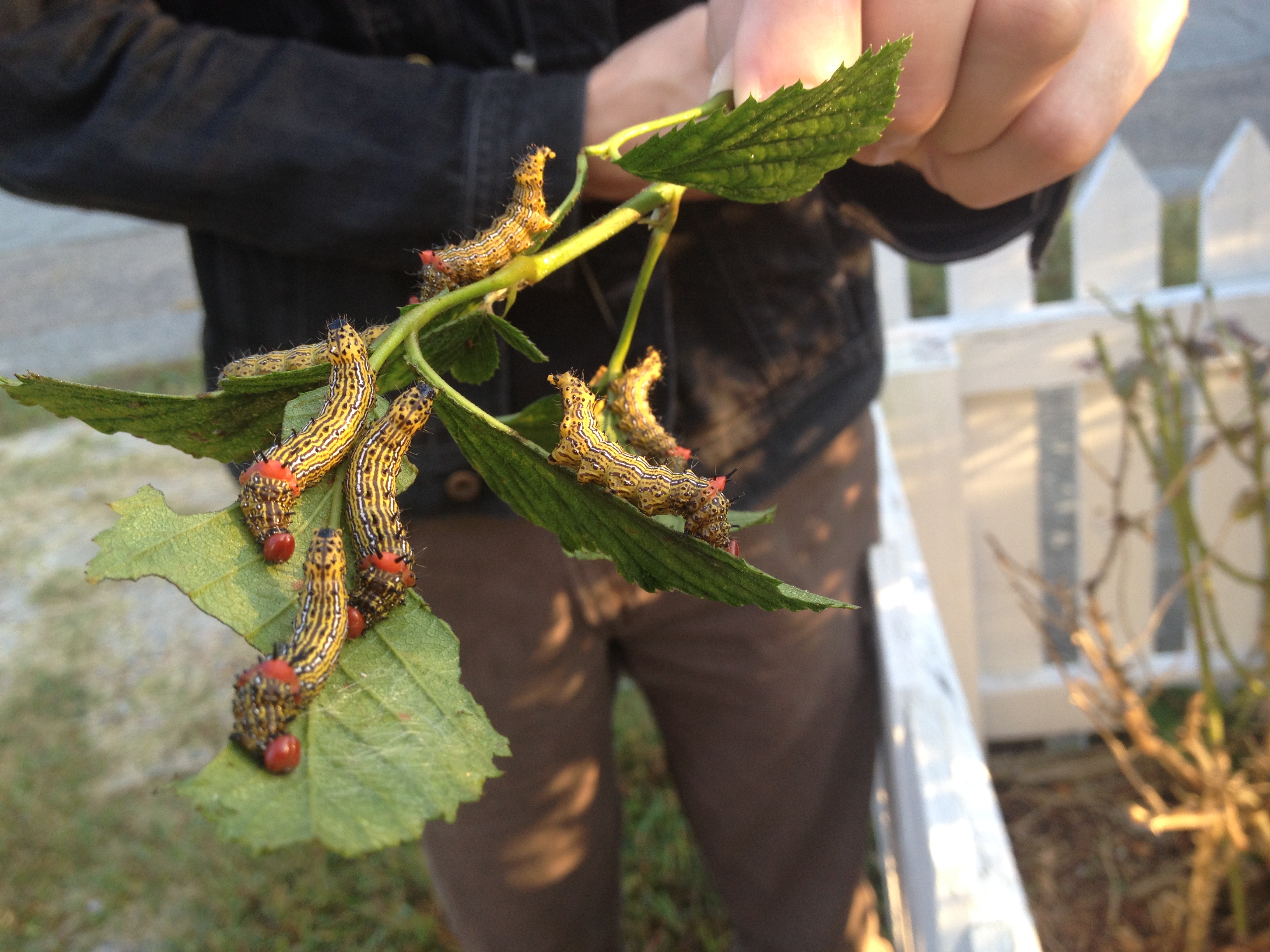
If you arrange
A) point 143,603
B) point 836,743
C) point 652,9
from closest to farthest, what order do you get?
1. point 652,9
2. point 836,743
3. point 143,603

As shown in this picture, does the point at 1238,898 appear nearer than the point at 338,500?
No

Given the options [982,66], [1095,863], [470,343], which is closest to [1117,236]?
[1095,863]

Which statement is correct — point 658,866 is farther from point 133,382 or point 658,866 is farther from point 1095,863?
point 133,382

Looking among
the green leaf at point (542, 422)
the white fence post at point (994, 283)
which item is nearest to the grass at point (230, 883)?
the white fence post at point (994, 283)

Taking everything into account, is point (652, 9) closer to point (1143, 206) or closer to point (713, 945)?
point (1143, 206)

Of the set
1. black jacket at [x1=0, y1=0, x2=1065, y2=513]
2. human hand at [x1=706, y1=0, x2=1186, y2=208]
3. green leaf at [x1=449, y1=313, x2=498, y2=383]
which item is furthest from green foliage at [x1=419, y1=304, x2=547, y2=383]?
black jacket at [x1=0, y1=0, x2=1065, y2=513]

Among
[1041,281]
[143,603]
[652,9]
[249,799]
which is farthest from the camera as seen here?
[1041,281]

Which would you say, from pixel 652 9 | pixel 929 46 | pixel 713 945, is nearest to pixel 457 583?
pixel 652 9

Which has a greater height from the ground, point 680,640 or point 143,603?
point 680,640
